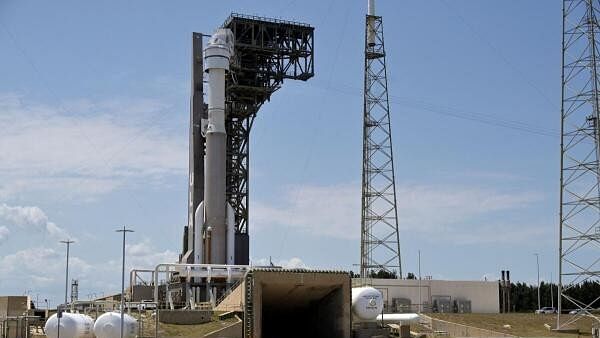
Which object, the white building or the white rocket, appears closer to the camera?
the white rocket

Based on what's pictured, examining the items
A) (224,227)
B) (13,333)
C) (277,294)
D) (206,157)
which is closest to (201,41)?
(206,157)

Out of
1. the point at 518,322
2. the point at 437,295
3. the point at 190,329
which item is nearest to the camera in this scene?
the point at 190,329

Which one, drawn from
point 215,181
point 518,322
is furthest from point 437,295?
point 215,181

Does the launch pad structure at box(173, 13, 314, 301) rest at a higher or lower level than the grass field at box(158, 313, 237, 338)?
higher

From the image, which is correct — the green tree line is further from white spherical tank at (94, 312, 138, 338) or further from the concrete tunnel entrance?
white spherical tank at (94, 312, 138, 338)

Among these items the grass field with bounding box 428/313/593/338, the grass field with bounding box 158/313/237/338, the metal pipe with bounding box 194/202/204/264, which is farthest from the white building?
the grass field with bounding box 158/313/237/338

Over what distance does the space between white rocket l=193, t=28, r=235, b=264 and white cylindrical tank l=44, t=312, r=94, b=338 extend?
26800 millimetres

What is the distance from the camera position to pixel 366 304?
72375 millimetres

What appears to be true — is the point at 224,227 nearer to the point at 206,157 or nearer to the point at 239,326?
the point at 206,157

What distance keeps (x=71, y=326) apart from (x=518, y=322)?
44.9m

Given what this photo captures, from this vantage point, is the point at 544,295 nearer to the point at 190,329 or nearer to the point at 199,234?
the point at 199,234

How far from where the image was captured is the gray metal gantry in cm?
9875

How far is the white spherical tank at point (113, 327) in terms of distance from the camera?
58.7m

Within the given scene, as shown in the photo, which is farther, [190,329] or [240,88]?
[240,88]
